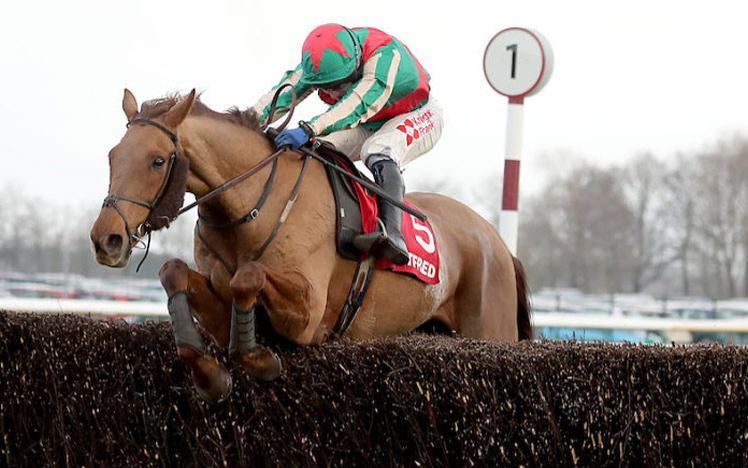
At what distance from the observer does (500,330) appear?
502 centimetres

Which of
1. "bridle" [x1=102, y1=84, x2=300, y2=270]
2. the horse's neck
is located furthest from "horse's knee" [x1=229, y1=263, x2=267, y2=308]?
the horse's neck

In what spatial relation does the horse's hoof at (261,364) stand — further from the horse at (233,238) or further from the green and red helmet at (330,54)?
the green and red helmet at (330,54)

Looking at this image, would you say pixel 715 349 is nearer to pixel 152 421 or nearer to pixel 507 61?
pixel 152 421

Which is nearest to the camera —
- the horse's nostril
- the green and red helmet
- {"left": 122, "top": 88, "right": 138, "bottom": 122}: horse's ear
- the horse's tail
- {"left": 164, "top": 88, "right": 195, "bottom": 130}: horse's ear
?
the horse's nostril

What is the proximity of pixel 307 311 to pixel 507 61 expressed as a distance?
3300 mm

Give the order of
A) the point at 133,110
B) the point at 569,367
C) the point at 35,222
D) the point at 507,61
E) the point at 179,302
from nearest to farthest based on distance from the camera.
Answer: the point at 569,367, the point at 179,302, the point at 133,110, the point at 507,61, the point at 35,222

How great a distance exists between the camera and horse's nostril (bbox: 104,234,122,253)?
3027 millimetres

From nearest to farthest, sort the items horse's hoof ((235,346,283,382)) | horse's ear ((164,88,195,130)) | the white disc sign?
horse's hoof ((235,346,283,382)) → horse's ear ((164,88,195,130)) → the white disc sign

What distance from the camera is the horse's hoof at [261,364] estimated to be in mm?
3252

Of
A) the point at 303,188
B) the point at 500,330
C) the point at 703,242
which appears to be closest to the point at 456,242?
the point at 500,330

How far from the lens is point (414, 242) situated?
4.25m

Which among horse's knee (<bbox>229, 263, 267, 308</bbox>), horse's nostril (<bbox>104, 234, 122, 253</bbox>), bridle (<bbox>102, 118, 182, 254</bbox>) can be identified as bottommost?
horse's knee (<bbox>229, 263, 267, 308</bbox>)

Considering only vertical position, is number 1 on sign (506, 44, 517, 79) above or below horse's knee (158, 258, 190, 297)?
above

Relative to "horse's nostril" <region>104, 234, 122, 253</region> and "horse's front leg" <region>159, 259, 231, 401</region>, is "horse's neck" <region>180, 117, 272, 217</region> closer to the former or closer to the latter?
"horse's front leg" <region>159, 259, 231, 401</region>
